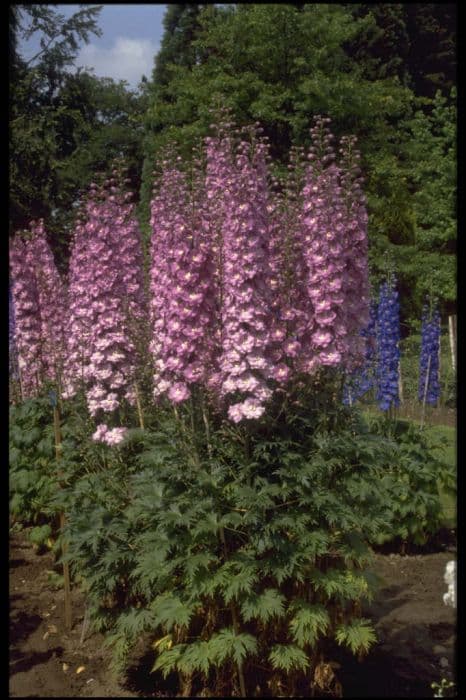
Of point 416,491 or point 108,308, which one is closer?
point 108,308

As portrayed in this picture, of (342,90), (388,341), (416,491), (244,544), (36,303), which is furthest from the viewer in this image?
(342,90)

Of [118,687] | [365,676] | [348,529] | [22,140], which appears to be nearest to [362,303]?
[348,529]

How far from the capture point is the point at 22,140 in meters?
8.85

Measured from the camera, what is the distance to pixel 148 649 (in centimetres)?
437

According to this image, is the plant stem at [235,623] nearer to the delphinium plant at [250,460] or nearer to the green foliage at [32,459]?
the delphinium plant at [250,460]

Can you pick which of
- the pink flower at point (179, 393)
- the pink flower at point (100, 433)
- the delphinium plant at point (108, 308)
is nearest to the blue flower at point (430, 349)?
the delphinium plant at point (108, 308)

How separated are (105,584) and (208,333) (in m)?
1.61

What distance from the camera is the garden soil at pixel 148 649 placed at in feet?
13.0

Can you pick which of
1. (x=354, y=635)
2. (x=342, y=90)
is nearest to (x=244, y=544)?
(x=354, y=635)

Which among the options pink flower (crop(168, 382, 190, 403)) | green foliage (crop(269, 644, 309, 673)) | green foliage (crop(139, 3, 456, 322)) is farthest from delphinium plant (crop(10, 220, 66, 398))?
green foliage (crop(139, 3, 456, 322))

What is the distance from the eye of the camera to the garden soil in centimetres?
396

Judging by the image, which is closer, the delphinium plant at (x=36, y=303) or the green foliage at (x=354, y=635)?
the green foliage at (x=354, y=635)

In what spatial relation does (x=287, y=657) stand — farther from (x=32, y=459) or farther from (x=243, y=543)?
(x=32, y=459)

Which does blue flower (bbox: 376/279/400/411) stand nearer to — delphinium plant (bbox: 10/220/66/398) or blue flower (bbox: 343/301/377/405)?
blue flower (bbox: 343/301/377/405)
